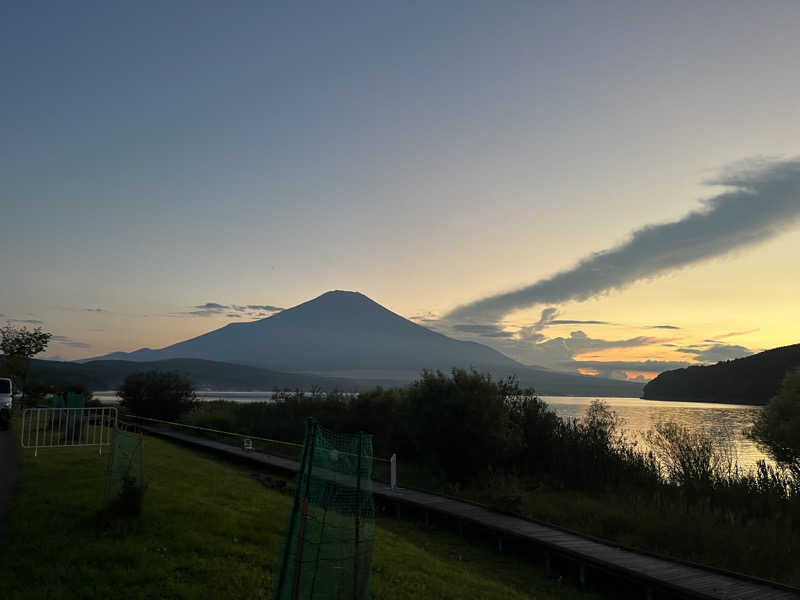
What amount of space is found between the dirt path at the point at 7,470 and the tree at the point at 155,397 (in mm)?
17844

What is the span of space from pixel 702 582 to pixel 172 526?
8736mm

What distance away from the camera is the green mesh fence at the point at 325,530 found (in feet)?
18.2

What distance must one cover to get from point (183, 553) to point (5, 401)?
20253mm

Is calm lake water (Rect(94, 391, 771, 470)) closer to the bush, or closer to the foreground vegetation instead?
the foreground vegetation

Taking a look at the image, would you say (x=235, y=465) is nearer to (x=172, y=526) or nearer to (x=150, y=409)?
(x=172, y=526)

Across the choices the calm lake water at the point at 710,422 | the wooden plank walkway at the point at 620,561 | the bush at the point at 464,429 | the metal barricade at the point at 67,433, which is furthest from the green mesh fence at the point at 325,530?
the calm lake water at the point at 710,422

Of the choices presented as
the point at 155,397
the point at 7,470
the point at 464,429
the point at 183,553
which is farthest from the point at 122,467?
the point at 155,397

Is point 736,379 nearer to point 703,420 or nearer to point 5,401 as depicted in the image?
point 703,420

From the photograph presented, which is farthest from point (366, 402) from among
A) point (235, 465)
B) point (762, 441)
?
point (762, 441)

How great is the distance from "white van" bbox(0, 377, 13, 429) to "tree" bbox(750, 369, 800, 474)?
29.6 m

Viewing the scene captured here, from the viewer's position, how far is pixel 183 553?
344 inches

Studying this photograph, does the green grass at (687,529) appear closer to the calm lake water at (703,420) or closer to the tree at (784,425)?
the tree at (784,425)

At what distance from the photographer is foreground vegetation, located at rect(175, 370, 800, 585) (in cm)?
1211

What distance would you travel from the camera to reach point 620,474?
18.3 m
